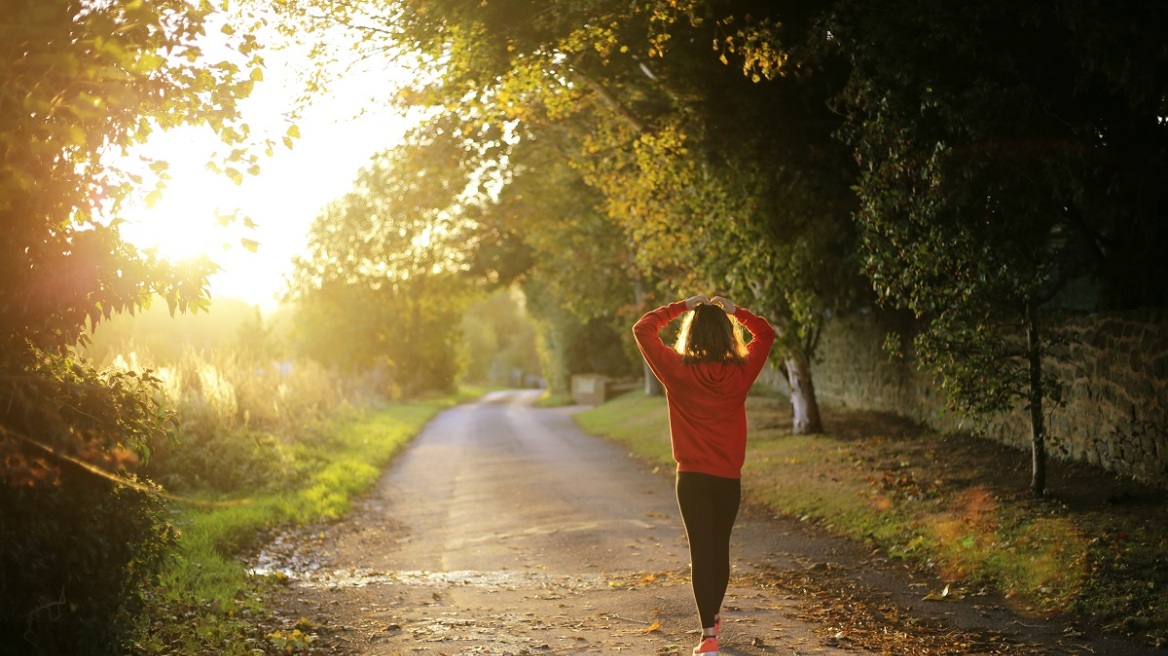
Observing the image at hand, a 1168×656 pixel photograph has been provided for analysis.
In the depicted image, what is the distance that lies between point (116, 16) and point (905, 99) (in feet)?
24.5

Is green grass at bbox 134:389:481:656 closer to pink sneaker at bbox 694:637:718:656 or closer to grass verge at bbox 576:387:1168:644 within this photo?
pink sneaker at bbox 694:637:718:656

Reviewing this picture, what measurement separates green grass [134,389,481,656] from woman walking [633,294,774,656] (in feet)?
9.89

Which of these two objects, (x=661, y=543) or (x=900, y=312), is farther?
(x=900, y=312)

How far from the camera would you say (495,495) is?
1570 centimetres

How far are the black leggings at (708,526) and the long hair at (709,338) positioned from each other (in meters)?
0.69

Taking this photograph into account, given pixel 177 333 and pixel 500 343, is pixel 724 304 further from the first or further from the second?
pixel 500 343

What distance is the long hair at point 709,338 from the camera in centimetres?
616

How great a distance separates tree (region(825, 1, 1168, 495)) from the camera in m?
9.39

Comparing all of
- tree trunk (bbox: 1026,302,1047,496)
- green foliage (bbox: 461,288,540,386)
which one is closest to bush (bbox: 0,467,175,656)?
tree trunk (bbox: 1026,302,1047,496)

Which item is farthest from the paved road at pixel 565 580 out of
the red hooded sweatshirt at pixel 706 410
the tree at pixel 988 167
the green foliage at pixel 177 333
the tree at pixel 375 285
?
the tree at pixel 375 285

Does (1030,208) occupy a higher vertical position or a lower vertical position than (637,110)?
lower

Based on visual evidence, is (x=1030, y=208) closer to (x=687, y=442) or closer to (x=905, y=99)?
(x=905, y=99)

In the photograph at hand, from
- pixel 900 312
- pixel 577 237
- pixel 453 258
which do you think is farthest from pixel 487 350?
pixel 900 312

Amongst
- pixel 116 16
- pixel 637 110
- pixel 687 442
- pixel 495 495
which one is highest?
pixel 637 110
